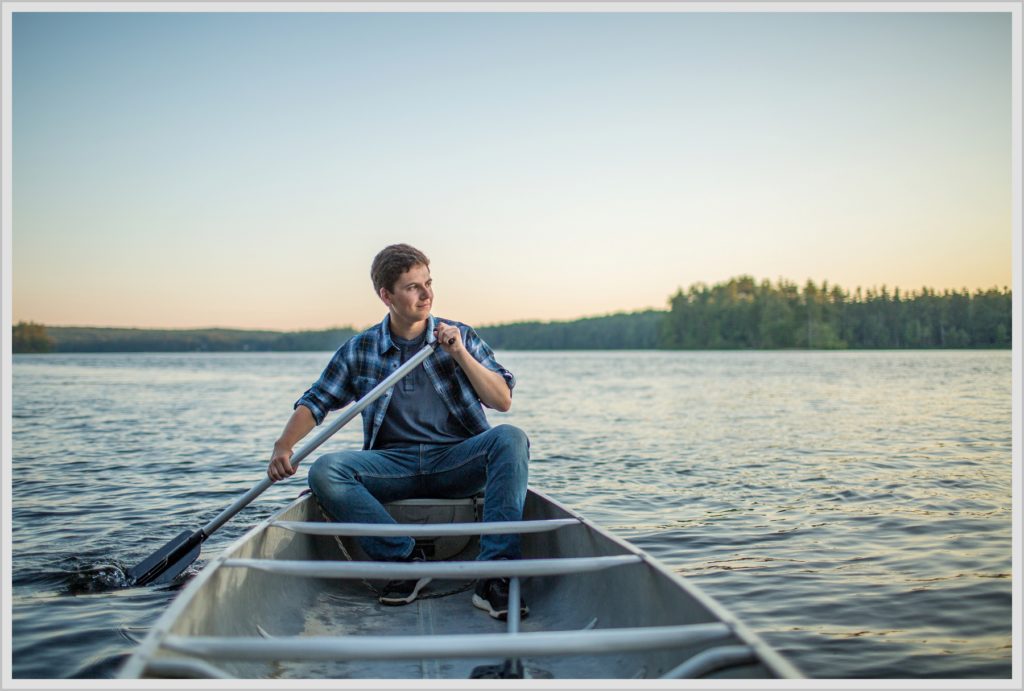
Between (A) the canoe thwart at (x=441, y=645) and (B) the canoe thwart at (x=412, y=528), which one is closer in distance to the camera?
(A) the canoe thwart at (x=441, y=645)

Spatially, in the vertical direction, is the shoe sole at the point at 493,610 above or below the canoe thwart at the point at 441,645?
below

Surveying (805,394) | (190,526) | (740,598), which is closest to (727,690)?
(740,598)

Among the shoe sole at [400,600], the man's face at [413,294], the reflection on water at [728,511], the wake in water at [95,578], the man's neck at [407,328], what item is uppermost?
the man's face at [413,294]

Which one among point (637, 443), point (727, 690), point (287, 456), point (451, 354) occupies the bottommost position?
point (637, 443)

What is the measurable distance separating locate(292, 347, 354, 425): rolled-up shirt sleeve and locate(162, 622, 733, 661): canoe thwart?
221 cm

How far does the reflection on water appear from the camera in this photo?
184 inches

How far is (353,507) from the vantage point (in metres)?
4.04

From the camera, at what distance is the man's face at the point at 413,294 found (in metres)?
4.32

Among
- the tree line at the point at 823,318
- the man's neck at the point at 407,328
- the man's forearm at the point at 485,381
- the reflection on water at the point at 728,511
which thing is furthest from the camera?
the tree line at the point at 823,318

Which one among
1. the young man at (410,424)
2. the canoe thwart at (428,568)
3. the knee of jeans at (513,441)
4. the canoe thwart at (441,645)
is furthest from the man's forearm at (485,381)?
the canoe thwart at (441,645)

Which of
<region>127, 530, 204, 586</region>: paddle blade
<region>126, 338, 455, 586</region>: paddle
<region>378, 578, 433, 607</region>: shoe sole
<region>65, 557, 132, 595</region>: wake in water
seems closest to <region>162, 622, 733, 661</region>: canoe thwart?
<region>378, 578, 433, 607</region>: shoe sole

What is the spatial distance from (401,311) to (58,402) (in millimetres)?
26465

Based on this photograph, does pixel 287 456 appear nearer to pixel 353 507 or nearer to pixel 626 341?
pixel 353 507

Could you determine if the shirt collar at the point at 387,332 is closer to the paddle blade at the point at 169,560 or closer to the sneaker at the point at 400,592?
the sneaker at the point at 400,592
